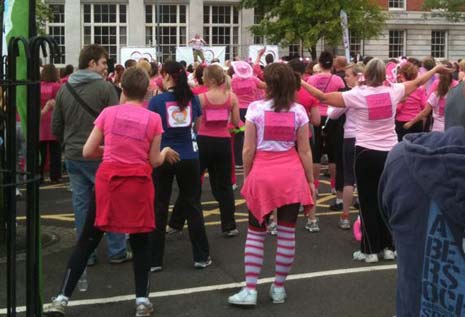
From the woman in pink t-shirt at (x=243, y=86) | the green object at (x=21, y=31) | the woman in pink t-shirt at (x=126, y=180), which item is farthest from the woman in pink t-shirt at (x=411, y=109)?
the green object at (x=21, y=31)

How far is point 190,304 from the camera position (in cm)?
523

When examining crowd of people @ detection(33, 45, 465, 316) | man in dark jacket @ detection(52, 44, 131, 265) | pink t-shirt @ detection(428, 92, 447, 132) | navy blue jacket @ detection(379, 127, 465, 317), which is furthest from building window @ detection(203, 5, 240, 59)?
navy blue jacket @ detection(379, 127, 465, 317)

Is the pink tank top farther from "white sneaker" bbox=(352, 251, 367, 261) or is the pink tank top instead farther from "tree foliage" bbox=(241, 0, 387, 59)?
"tree foliage" bbox=(241, 0, 387, 59)

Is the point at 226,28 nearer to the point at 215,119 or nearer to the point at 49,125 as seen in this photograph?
the point at 49,125

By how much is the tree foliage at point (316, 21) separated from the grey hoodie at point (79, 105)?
2992 cm

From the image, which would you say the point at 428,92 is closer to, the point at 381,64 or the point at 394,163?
the point at 381,64

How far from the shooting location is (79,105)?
20.0 ft

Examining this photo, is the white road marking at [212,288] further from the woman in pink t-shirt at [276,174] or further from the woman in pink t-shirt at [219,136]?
the woman in pink t-shirt at [219,136]

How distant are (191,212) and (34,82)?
9.91 feet

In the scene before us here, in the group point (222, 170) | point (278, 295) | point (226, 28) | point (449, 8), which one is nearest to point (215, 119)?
point (222, 170)

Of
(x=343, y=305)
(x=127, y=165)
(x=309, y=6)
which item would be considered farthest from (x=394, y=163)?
(x=309, y=6)

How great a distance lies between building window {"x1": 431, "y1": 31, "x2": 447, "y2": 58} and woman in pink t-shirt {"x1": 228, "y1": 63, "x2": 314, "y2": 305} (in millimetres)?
46153

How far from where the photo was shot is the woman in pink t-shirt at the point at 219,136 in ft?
23.3

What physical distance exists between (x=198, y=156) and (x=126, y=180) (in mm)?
1595
